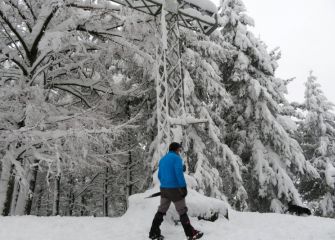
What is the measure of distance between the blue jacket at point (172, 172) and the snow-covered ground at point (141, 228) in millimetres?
993

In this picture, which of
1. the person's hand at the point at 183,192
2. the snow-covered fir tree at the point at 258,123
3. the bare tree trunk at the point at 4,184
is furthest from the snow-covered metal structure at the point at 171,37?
the snow-covered fir tree at the point at 258,123

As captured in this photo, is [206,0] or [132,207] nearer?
[132,207]

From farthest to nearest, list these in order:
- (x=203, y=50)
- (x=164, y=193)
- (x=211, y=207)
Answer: (x=203, y=50) < (x=211, y=207) < (x=164, y=193)

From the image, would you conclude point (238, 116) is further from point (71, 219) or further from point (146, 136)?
point (71, 219)

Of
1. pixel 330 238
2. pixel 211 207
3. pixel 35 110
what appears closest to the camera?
pixel 330 238

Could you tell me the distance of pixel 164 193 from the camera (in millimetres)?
6094

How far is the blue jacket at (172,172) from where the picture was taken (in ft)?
19.7

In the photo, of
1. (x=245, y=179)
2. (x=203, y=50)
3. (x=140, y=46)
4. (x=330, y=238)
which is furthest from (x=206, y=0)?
(x=245, y=179)

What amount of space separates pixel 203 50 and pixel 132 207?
9952mm

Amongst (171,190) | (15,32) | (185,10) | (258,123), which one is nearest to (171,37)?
(185,10)

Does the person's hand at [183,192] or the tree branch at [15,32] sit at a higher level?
the tree branch at [15,32]

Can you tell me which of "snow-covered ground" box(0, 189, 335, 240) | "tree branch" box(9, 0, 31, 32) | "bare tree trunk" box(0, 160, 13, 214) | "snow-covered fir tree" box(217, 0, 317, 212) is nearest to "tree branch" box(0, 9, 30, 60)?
"tree branch" box(9, 0, 31, 32)

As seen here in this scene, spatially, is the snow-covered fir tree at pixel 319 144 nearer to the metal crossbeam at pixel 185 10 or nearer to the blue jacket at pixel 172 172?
the metal crossbeam at pixel 185 10

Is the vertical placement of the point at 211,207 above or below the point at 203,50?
below
